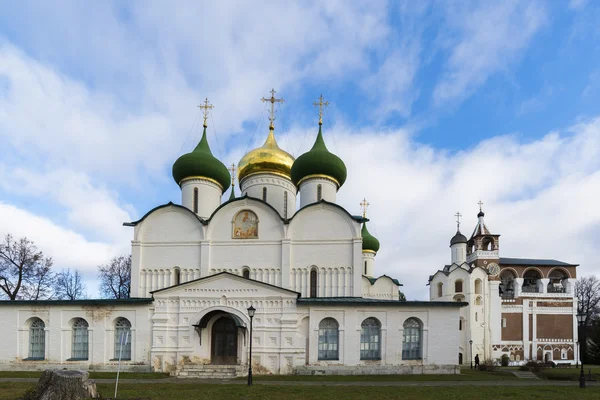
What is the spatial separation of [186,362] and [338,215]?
8.43 meters

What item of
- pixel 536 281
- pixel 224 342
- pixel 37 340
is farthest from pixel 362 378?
pixel 536 281

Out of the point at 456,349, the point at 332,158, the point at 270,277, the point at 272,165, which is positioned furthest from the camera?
the point at 272,165

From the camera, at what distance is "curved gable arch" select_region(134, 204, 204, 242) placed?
21.0 meters

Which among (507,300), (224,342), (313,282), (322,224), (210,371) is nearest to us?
(210,371)


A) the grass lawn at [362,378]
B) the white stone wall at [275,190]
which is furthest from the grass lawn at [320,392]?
the white stone wall at [275,190]

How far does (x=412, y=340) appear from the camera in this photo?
17688 mm

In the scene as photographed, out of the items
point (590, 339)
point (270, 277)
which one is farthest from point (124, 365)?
point (590, 339)

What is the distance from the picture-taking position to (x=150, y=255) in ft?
68.8

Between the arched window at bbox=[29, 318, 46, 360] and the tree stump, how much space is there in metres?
10.3

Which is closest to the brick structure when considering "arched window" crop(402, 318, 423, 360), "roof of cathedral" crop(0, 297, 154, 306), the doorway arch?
"arched window" crop(402, 318, 423, 360)

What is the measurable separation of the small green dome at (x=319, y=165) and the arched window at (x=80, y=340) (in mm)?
11320

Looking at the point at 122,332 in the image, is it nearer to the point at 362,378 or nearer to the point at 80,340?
the point at 80,340

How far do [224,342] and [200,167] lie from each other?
29.2 ft

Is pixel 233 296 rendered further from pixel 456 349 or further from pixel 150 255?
pixel 456 349
